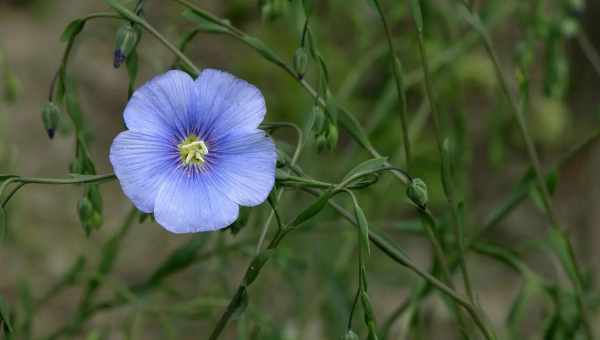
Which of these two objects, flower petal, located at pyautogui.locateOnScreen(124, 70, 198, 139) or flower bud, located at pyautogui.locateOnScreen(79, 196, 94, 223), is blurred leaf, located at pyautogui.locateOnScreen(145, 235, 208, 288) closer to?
flower bud, located at pyautogui.locateOnScreen(79, 196, 94, 223)

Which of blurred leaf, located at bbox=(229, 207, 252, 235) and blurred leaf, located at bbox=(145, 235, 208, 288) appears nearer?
blurred leaf, located at bbox=(229, 207, 252, 235)

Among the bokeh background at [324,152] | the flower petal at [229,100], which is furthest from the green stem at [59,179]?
the bokeh background at [324,152]

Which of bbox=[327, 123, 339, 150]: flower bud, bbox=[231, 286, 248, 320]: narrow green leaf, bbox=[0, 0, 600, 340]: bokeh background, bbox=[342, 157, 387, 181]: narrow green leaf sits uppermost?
bbox=[342, 157, 387, 181]: narrow green leaf

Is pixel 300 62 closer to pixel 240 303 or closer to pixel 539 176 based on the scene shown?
pixel 240 303

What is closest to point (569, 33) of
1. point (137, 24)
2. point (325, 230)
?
point (325, 230)

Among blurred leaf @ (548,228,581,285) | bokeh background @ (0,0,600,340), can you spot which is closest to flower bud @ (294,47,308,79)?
blurred leaf @ (548,228,581,285)

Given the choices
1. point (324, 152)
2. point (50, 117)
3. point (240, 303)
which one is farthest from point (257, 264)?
point (324, 152)

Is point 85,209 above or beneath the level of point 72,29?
beneath
